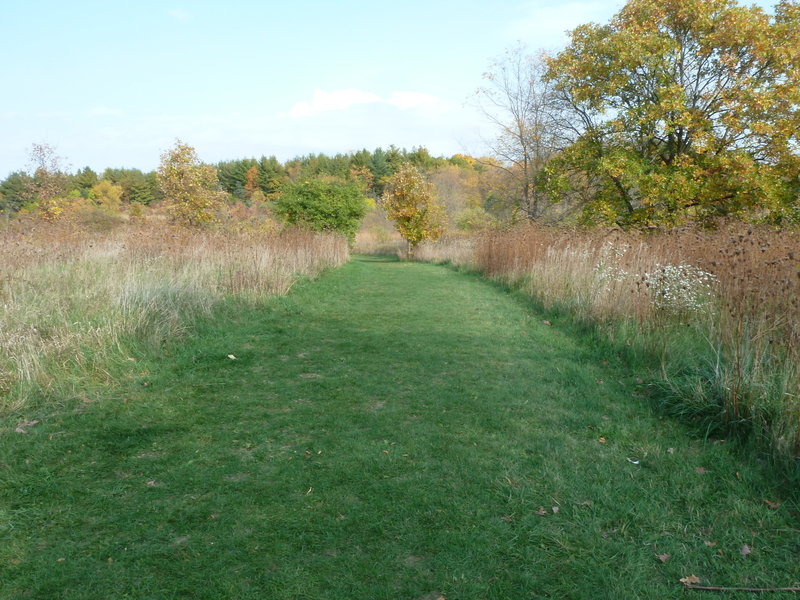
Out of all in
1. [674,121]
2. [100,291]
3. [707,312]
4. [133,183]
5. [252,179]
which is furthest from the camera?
[252,179]

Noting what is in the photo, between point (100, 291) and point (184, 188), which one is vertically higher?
point (184, 188)

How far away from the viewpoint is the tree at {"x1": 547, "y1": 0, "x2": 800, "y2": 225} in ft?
44.6

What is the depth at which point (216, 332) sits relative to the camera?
24.6ft

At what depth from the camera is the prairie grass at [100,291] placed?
16.1 feet

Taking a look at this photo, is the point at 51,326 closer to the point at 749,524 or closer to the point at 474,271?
the point at 749,524

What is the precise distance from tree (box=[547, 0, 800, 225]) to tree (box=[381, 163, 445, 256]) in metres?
12.1

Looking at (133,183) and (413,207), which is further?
(133,183)

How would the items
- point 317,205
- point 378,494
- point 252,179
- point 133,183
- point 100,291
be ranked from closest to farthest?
point 378,494 < point 100,291 < point 317,205 < point 133,183 < point 252,179

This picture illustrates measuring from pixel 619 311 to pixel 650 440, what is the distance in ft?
11.9

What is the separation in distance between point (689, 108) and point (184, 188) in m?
16.2

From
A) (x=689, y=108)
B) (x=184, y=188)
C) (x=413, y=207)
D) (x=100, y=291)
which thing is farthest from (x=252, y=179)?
(x=100, y=291)

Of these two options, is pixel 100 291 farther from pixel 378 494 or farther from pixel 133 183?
pixel 133 183

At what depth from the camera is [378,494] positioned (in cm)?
321

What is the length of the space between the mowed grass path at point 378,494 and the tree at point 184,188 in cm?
1201
